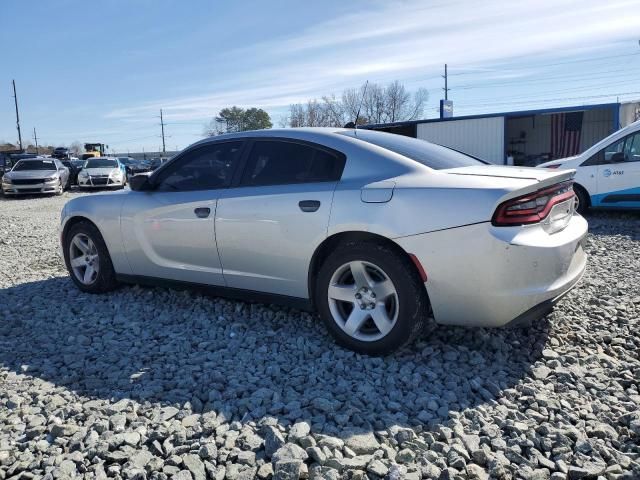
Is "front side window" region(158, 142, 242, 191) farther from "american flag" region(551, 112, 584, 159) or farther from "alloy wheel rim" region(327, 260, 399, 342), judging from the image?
"american flag" region(551, 112, 584, 159)

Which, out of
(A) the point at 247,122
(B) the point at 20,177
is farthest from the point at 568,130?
(A) the point at 247,122

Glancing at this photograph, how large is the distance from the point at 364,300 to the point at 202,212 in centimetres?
161

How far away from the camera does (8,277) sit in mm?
6332

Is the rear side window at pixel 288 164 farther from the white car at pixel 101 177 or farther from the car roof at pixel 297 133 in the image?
the white car at pixel 101 177

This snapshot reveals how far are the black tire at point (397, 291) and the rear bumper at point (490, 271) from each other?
0.09 meters

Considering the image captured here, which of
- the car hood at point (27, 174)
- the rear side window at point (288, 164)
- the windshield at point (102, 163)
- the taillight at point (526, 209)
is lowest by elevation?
the car hood at point (27, 174)

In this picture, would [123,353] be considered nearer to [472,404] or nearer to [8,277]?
[472,404]

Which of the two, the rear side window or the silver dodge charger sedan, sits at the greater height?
the rear side window

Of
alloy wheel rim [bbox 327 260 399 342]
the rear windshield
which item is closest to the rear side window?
the rear windshield

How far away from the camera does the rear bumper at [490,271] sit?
3.17m

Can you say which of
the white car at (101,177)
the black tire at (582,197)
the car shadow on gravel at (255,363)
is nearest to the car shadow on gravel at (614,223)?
the black tire at (582,197)

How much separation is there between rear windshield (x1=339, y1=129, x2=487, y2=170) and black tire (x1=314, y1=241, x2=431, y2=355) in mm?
754

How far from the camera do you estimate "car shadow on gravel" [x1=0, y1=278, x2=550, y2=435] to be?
2.98 m

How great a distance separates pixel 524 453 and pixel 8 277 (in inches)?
236
